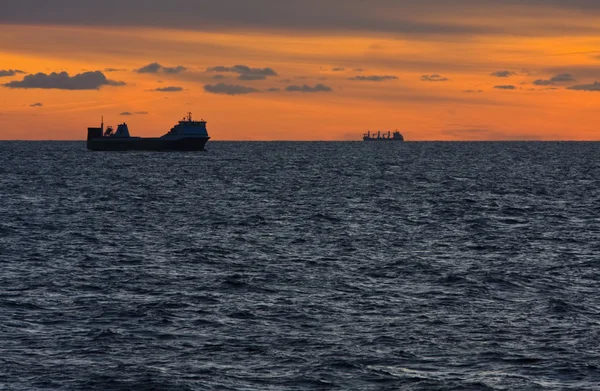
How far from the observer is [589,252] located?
4900cm

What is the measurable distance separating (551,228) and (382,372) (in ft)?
134

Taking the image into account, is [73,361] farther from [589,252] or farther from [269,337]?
[589,252]

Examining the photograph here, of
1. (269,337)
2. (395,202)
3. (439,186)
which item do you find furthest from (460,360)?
(439,186)

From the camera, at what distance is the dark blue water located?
80.4 ft

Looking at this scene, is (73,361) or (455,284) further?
(455,284)

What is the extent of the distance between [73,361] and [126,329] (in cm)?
414

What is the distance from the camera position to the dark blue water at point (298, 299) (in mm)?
24516

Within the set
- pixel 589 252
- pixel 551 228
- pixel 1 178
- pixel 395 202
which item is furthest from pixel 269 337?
pixel 1 178

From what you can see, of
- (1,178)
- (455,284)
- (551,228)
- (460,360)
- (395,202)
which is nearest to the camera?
(460,360)

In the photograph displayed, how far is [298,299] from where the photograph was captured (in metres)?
34.8

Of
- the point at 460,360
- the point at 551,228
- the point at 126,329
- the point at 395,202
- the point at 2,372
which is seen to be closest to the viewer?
the point at 2,372

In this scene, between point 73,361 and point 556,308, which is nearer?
point 73,361

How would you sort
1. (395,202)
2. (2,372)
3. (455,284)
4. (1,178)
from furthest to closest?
1. (1,178)
2. (395,202)
3. (455,284)
4. (2,372)

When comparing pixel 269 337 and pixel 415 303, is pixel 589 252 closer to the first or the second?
pixel 415 303
